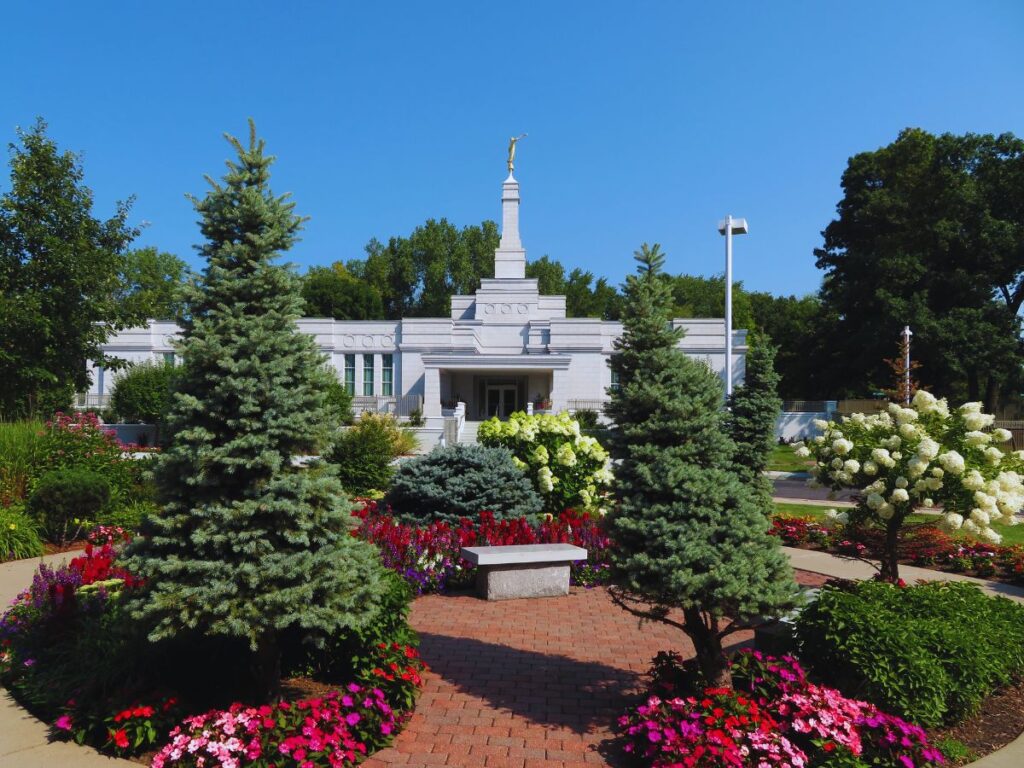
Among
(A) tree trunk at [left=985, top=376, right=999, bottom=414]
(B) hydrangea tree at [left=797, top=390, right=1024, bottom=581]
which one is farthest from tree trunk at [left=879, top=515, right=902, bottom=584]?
(A) tree trunk at [left=985, top=376, right=999, bottom=414]

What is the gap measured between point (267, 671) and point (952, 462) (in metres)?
6.14

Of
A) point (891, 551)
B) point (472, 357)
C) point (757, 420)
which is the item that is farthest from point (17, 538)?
point (472, 357)

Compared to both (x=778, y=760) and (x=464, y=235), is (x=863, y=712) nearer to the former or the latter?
(x=778, y=760)

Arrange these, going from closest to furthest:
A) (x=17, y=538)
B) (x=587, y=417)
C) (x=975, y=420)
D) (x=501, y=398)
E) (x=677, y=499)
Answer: (x=677, y=499)
(x=975, y=420)
(x=17, y=538)
(x=587, y=417)
(x=501, y=398)

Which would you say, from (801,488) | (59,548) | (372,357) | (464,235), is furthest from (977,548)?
(464,235)

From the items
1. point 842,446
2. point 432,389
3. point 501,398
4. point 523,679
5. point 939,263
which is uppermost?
point 939,263

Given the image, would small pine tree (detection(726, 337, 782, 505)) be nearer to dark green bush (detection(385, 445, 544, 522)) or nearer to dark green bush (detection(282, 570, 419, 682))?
dark green bush (detection(385, 445, 544, 522))

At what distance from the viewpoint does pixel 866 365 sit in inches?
1533

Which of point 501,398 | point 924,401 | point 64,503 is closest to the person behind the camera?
point 924,401

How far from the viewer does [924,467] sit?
262 inches

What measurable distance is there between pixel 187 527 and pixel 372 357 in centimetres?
3689

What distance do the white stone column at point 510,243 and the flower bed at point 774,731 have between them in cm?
4066

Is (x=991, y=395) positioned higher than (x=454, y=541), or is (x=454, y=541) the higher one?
(x=991, y=395)

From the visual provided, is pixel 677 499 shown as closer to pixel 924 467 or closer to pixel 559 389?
pixel 924 467
